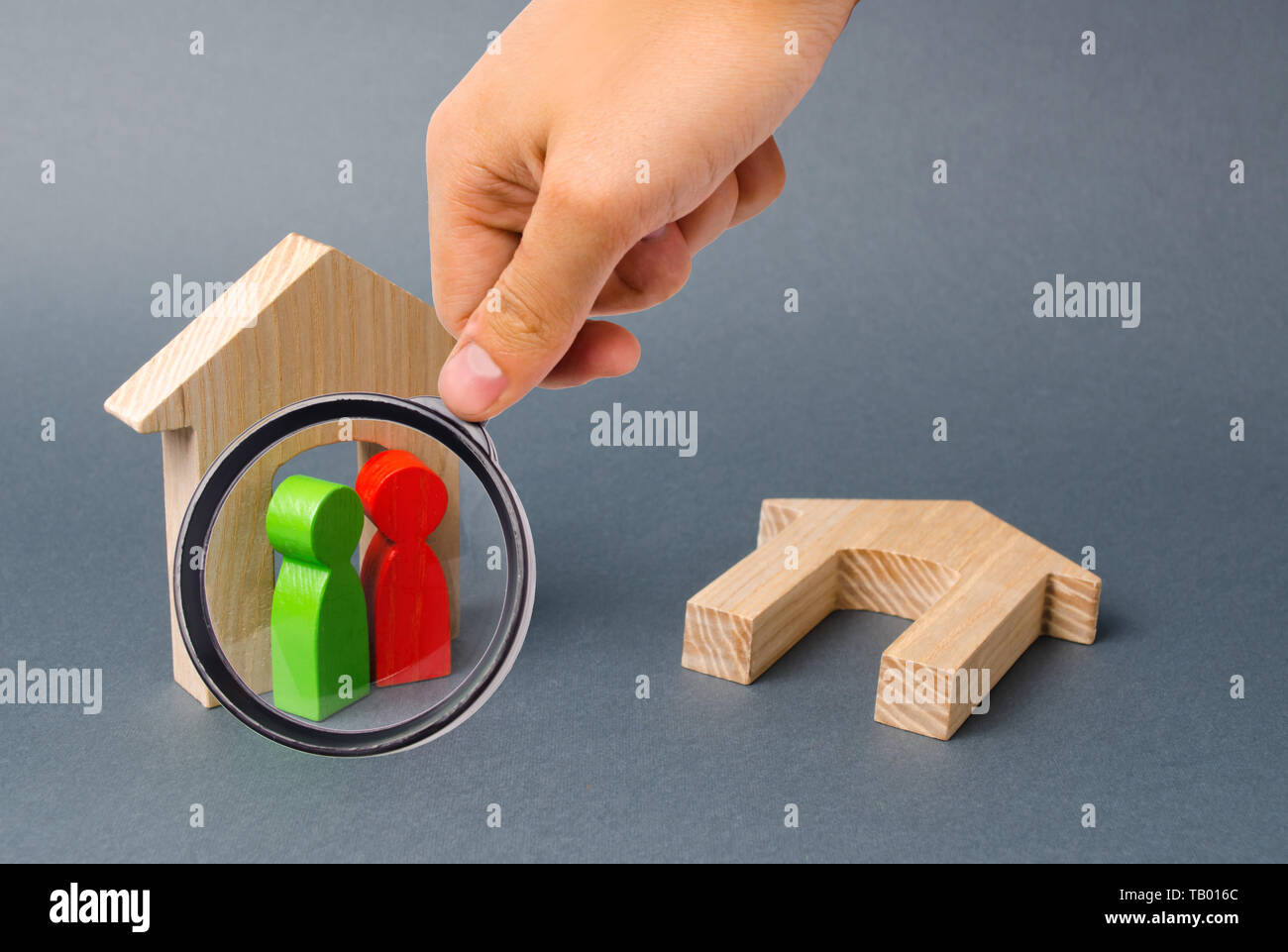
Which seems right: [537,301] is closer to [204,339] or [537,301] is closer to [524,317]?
[524,317]

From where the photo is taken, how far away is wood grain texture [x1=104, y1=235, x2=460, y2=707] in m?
1.33

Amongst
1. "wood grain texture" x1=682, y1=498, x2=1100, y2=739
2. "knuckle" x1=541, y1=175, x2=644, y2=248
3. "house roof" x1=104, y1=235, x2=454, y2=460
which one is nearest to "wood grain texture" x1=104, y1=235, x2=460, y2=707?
"house roof" x1=104, y1=235, x2=454, y2=460

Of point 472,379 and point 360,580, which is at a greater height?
point 472,379

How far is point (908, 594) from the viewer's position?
67.9 inches

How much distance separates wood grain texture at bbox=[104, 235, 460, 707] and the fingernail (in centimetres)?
14

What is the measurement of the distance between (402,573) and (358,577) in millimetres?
52

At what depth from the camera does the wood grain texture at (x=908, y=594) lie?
4.77 feet

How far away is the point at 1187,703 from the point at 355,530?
97 cm

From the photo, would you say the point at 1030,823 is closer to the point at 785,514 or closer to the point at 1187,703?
the point at 1187,703

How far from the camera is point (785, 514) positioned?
1866mm

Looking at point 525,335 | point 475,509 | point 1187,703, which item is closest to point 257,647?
point 475,509

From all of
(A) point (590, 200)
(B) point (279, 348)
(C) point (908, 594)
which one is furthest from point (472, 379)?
(C) point (908, 594)

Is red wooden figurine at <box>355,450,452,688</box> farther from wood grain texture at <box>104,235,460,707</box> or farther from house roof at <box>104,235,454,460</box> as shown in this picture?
house roof at <box>104,235,454,460</box>

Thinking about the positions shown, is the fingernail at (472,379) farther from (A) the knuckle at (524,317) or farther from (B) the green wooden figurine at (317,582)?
(B) the green wooden figurine at (317,582)
